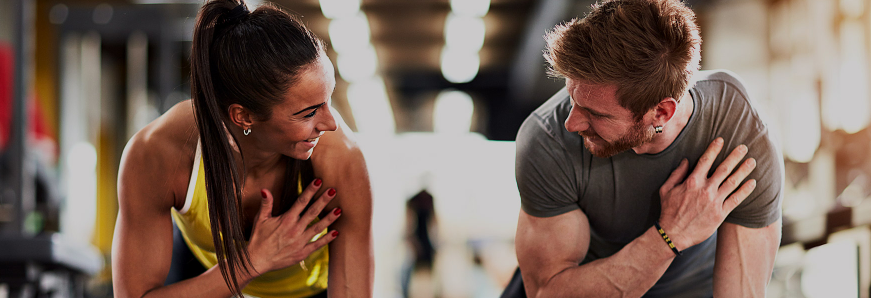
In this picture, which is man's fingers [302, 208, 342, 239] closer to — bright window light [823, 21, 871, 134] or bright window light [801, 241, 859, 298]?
bright window light [801, 241, 859, 298]

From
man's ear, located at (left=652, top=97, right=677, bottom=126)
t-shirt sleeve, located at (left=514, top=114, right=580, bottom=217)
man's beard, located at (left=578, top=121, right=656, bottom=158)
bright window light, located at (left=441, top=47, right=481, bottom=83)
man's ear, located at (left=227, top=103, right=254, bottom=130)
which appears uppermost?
man's ear, located at (left=652, top=97, right=677, bottom=126)

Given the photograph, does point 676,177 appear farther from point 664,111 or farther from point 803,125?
point 803,125

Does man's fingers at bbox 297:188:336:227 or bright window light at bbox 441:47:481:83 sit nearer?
man's fingers at bbox 297:188:336:227

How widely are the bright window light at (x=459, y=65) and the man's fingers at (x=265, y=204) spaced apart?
620 cm

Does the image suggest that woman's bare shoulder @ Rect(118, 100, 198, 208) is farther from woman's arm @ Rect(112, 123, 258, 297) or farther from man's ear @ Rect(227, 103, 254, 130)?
man's ear @ Rect(227, 103, 254, 130)

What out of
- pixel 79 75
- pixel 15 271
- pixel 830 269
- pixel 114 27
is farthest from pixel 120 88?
pixel 830 269

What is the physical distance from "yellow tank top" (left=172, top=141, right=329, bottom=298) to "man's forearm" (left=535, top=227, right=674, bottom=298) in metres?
0.60

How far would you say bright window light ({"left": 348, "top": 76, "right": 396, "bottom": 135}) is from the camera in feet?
29.2

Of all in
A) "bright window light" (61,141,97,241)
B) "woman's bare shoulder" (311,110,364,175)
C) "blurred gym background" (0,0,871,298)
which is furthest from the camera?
"bright window light" (61,141,97,241)

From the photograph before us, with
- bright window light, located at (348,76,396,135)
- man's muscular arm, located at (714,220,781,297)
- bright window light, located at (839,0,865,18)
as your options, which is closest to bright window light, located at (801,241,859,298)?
bright window light, located at (839,0,865,18)

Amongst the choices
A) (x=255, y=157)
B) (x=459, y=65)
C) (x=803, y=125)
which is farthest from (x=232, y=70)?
(x=459, y=65)

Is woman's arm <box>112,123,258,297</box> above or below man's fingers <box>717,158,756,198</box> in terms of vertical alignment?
below

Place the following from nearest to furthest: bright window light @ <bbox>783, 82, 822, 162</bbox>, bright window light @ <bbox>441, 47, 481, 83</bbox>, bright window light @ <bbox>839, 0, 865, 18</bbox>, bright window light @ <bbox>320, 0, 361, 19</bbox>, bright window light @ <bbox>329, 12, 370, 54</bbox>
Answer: bright window light @ <bbox>839, 0, 865, 18</bbox>
bright window light @ <bbox>783, 82, 822, 162</bbox>
bright window light @ <bbox>320, 0, 361, 19</bbox>
bright window light @ <bbox>329, 12, 370, 54</bbox>
bright window light @ <bbox>441, 47, 481, 83</bbox>

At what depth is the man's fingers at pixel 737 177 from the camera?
5.06 ft
